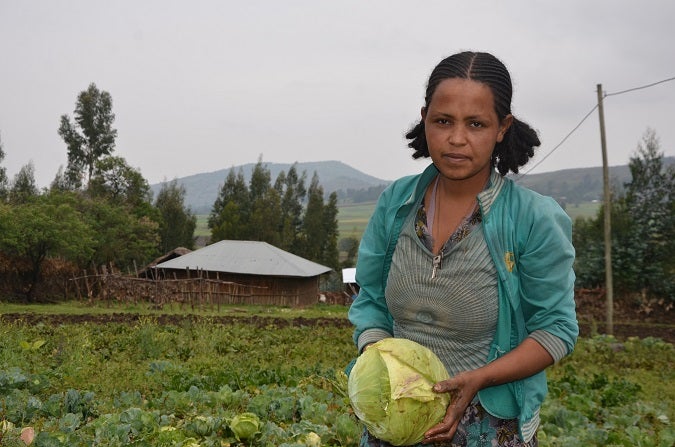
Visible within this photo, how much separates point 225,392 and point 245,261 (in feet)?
95.5

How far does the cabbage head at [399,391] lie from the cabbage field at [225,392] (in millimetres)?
1003

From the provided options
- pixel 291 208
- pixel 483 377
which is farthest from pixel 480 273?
pixel 291 208

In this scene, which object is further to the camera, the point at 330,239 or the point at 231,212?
the point at 330,239

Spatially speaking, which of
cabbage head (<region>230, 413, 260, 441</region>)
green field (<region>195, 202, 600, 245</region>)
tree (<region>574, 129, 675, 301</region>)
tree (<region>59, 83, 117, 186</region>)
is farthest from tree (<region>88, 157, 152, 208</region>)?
green field (<region>195, 202, 600, 245</region>)

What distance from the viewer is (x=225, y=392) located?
5875 mm

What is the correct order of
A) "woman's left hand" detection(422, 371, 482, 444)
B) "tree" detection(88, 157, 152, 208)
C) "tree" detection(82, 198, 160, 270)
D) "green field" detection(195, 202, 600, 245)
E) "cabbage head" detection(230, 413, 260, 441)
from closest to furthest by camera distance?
"woman's left hand" detection(422, 371, 482, 444) → "cabbage head" detection(230, 413, 260, 441) → "tree" detection(82, 198, 160, 270) → "tree" detection(88, 157, 152, 208) → "green field" detection(195, 202, 600, 245)

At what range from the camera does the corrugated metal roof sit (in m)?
33.2

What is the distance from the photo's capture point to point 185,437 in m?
4.54

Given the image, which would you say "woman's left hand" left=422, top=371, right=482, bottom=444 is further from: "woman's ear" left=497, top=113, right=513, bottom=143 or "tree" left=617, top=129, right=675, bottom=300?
"tree" left=617, top=129, right=675, bottom=300

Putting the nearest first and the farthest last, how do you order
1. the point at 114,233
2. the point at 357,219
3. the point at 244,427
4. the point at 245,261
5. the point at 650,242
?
1. the point at 244,427
2. the point at 650,242
3. the point at 245,261
4. the point at 114,233
5. the point at 357,219

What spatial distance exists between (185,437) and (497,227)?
11.5 ft

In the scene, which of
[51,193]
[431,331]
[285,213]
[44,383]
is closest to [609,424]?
[431,331]

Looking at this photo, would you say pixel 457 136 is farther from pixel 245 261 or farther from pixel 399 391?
pixel 245 261

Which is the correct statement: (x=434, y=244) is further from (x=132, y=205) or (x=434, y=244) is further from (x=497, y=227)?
(x=132, y=205)
